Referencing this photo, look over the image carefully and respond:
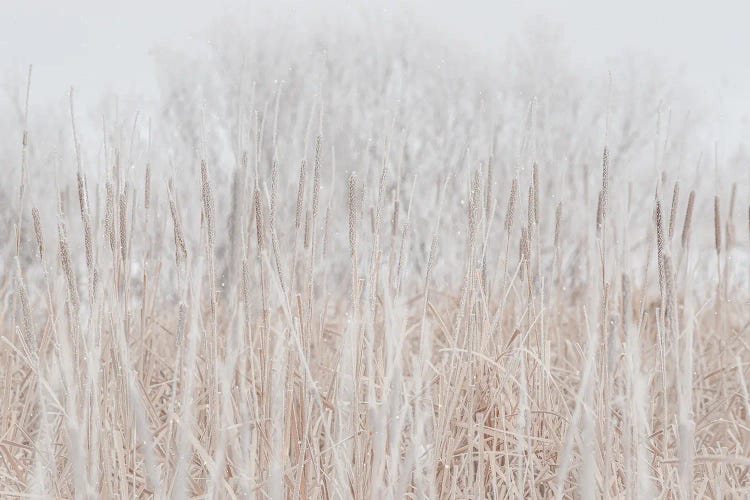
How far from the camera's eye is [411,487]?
4.40 ft

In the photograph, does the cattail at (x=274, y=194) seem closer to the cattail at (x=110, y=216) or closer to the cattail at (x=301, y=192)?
the cattail at (x=301, y=192)

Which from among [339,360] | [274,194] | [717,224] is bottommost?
[339,360]

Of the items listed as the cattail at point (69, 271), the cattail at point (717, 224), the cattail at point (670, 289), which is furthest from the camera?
the cattail at point (717, 224)

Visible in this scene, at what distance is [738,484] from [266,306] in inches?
31.9

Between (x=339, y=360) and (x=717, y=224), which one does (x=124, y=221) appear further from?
(x=717, y=224)

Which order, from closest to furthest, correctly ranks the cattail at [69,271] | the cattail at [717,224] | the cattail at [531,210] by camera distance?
the cattail at [69,271] → the cattail at [531,210] → the cattail at [717,224]

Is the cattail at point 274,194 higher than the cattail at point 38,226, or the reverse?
the cattail at point 274,194

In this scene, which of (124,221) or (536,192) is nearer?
(124,221)

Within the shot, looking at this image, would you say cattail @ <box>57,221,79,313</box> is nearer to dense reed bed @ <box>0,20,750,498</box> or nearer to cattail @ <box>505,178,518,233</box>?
dense reed bed @ <box>0,20,750,498</box>

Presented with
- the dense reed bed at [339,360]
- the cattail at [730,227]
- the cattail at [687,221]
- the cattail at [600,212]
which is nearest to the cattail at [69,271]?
the dense reed bed at [339,360]

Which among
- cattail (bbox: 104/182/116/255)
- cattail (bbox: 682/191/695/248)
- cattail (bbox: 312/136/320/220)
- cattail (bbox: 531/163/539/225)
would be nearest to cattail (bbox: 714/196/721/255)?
Result: cattail (bbox: 682/191/695/248)

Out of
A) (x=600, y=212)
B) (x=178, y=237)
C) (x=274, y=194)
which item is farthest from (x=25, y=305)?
(x=600, y=212)

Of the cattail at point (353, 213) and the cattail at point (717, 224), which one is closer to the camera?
the cattail at point (353, 213)

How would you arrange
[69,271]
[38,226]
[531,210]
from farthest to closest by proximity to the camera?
1. [531,210]
2. [38,226]
3. [69,271]
